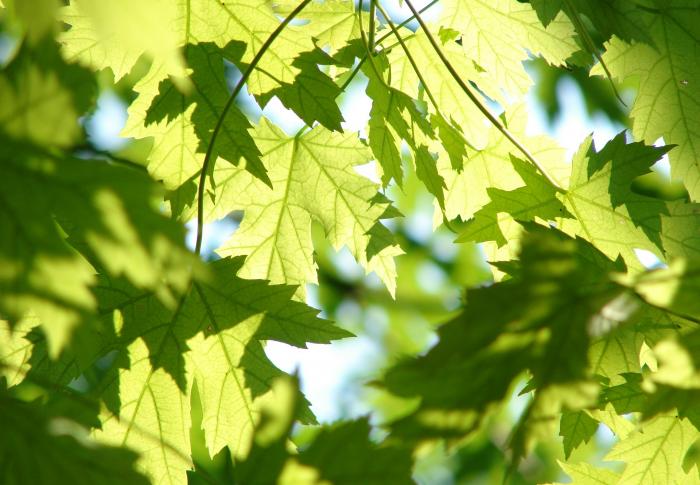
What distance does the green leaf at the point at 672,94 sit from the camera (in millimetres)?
1585

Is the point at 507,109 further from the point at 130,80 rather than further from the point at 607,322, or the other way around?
A: the point at 130,80

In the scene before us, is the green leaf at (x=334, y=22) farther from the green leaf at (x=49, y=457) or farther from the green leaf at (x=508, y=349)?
the green leaf at (x=49, y=457)

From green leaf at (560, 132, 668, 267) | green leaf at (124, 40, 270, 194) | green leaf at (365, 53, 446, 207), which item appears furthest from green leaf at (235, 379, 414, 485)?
green leaf at (560, 132, 668, 267)

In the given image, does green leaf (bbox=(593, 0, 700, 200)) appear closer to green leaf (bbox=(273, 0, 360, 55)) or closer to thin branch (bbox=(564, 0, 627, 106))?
thin branch (bbox=(564, 0, 627, 106))

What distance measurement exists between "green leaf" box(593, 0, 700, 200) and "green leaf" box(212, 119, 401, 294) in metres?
0.60

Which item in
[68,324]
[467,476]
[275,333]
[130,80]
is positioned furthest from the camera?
[467,476]

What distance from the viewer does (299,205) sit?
5.74ft

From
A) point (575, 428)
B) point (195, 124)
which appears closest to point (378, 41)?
point (195, 124)

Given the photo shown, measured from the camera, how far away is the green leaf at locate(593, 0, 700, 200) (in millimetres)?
1585

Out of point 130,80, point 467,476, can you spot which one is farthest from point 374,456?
point 467,476

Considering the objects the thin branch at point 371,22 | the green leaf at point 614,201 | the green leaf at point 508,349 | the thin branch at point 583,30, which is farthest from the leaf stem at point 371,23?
the green leaf at point 508,349

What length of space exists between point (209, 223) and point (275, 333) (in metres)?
0.38

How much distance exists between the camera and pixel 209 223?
5.44 ft

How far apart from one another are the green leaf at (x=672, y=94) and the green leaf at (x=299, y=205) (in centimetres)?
60
